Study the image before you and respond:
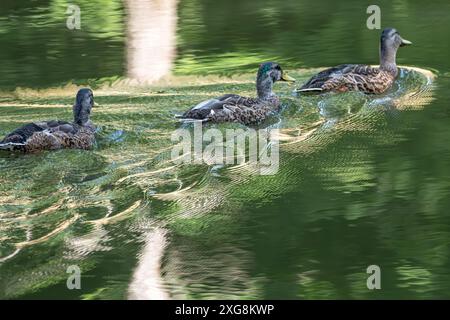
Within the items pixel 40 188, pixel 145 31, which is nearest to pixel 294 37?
pixel 145 31

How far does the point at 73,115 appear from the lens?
1220 centimetres

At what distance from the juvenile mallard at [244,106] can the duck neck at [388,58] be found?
170cm

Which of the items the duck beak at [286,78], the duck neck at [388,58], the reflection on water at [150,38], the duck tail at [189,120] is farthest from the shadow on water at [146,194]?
the reflection on water at [150,38]

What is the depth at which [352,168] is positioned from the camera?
1016cm

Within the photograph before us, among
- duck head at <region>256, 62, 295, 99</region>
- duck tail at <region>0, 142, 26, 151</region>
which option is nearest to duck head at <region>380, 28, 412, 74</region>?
duck head at <region>256, 62, 295, 99</region>

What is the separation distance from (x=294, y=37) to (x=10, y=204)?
6777 millimetres

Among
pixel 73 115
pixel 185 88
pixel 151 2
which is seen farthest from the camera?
pixel 151 2

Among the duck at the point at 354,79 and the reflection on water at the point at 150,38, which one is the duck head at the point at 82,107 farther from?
the duck at the point at 354,79

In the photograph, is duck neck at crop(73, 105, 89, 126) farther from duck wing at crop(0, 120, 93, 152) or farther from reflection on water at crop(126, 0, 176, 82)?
reflection on water at crop(126, 0, 176, 82)

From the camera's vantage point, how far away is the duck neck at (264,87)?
41.3 feet

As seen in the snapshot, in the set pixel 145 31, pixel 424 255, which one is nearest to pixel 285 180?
pixel 424 255
